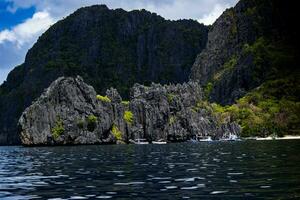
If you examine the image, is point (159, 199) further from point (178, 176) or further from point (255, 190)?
point (178, 176)

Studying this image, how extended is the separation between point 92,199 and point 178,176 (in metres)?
17.8

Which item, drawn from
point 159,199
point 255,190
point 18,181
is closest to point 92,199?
point 159,199

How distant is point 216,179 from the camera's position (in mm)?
49500

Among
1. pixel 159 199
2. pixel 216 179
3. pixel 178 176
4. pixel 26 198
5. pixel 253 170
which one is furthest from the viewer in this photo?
pixel 253 170

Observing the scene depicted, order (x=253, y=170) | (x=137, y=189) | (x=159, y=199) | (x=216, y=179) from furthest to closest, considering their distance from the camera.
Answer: (x=253, y=170), (x=216, y=179), (x=137, y=189), (x=159, y=199)

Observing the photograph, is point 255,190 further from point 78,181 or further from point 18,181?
point 18,181

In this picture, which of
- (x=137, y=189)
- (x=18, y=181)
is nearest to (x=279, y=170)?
(x=137, y=189)

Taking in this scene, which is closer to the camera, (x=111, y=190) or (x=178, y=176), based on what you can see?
(x=111, y=190)

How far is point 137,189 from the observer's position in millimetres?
43281

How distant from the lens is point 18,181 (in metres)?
54.3

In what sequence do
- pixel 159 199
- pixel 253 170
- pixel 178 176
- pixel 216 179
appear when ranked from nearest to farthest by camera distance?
pixel 159 199 → pixel 216 179 → pixel 178 176 → pixel 253 170

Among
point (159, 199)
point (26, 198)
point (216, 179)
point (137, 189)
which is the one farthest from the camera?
point (216, 179)

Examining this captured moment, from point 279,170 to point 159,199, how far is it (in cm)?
2376

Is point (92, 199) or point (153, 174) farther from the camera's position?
point (153, 174)
